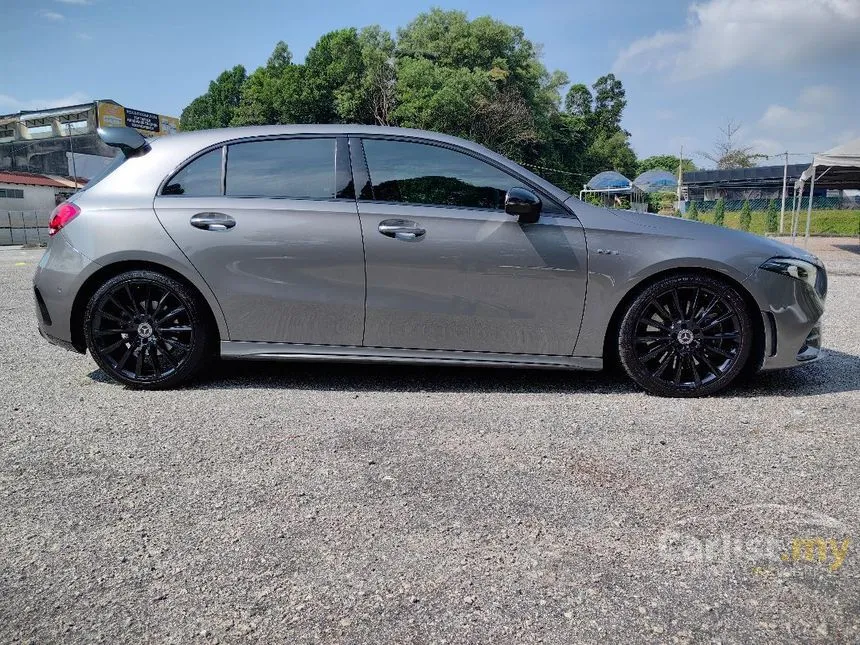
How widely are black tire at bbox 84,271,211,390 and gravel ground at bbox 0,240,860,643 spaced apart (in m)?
0.13

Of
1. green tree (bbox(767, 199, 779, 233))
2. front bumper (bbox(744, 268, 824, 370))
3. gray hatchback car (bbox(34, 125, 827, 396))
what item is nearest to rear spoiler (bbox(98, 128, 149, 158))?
gray hatchback car (bbox(34, 125, 827, 396))

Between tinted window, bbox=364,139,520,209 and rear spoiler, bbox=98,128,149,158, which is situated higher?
rear spoiler, bbox=98,128,149,158

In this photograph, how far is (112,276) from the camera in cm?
392

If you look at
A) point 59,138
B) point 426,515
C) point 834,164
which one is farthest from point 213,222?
point 59,138

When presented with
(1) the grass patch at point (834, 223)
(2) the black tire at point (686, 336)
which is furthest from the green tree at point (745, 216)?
(2) the black tire at point (686, 336)

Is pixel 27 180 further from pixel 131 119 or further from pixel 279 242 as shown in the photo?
pixel 279 242

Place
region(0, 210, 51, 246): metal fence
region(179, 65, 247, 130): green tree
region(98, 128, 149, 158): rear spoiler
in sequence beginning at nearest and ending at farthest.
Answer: region(98, 128, 149, 158): rear spoiler → region(0, 210, 51, 246): metal fence → region(179, 65, 247, 130): green tree

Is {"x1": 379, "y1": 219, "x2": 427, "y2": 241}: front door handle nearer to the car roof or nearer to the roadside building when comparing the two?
the car roof

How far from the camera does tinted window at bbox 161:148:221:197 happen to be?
12.9 feet

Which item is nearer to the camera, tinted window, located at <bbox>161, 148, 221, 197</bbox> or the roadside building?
tinted window, located at <bbox>161, 148, 221, 197</bbox>

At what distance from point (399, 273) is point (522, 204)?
0.79 metres

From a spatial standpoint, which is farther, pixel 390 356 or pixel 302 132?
pixel 302 132

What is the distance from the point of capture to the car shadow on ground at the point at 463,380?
158 inches

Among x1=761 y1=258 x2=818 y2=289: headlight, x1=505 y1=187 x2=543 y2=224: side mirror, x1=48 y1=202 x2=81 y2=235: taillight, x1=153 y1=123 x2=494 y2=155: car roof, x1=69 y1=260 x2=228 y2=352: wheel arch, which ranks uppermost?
x1=153 y1=123 x2=494 y2=155: car roof
